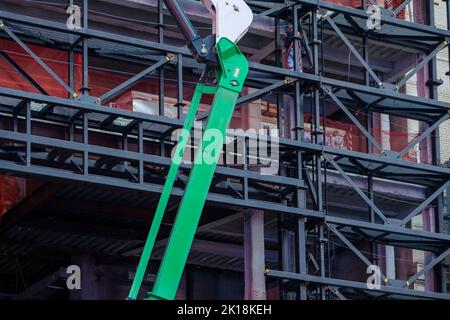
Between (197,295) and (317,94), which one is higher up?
(317,94)

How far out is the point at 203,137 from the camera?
81.5 feet

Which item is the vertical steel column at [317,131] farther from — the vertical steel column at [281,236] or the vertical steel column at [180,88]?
the vertical steel column at [180,88]

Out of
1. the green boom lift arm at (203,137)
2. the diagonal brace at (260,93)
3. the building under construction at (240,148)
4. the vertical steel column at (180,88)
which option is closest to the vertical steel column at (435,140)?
the building under construction at (240,148)

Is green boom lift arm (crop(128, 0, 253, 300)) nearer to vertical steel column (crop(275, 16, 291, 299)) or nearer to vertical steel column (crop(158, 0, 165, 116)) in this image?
vertical steel column (crop(158, 0, 165, 116))

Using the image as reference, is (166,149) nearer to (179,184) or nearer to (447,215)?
(179,184)

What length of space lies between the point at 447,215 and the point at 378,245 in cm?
360

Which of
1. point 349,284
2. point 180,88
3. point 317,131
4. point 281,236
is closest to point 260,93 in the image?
point 317,131

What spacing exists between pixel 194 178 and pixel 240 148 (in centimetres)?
1086

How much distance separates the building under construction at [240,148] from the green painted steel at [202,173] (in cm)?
711

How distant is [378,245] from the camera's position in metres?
41.7

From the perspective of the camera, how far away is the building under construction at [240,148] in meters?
33.2

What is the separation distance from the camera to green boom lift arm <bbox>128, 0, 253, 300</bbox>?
24172 mm

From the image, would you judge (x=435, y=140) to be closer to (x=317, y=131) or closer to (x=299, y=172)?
(x=317, y=131)
